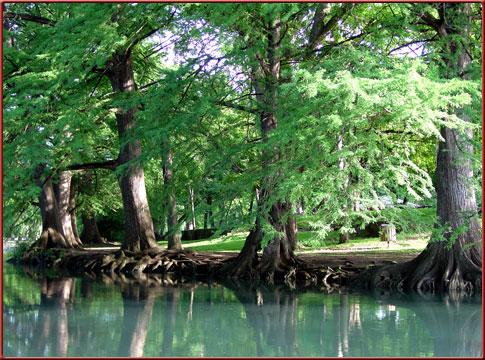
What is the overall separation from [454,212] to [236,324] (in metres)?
5.61

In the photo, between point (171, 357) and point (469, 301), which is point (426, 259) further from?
point (171, 357)

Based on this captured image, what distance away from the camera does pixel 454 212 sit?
14.3 metres

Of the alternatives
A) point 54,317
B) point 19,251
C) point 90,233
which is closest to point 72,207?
point 19,251

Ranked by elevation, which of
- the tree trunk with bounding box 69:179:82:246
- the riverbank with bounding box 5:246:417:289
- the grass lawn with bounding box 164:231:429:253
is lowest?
the riverbank with bounding box 5:246:417:289

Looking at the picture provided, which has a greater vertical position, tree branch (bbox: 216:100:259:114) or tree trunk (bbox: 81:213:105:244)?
tree branch (bbox: 216:100:259:114)

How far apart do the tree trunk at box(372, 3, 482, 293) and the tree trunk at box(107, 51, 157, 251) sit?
960cm

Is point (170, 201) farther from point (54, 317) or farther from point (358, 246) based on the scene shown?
point (54, 317)

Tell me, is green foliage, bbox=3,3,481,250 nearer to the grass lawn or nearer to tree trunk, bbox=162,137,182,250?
tree trunk, bbox=162,137,182,250

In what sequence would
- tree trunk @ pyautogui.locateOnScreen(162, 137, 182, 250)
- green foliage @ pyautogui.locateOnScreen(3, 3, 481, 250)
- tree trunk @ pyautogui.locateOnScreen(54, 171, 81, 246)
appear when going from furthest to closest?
1. tree trunk @ pyautogui.locateOnScreen(54, 171, 81, 246)
2. tree trunk @ pyautogui.locateOnScreen(162, 137, 182, 250)
3. green foliage @ pyautogui.locateOnScreen(3, 3, 481, 250)

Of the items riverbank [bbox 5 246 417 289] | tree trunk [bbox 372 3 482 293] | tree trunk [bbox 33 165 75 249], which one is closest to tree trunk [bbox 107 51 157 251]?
riverbank [bbox 5 246 417 289]

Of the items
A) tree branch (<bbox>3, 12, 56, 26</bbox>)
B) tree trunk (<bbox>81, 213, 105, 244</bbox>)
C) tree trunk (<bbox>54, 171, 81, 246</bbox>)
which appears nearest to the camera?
tree branch (<bbox>3, 12, 56, 26</bbox>)

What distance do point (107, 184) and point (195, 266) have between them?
1317cm

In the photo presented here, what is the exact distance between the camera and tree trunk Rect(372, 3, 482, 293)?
1370 cm

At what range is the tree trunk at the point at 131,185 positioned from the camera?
843 inches
